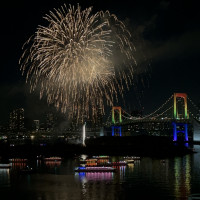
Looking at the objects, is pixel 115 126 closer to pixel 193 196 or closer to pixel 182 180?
pixel 182 180

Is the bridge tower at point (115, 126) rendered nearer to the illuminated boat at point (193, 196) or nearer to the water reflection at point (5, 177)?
the water reflection at point (5, 177)

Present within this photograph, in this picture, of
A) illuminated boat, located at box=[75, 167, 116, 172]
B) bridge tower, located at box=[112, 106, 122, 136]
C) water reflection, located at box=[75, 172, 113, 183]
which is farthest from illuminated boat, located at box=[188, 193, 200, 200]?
bridge tower, located at box=[112, 106, 122, 136]

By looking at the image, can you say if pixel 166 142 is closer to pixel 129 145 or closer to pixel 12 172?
pixel 129 145


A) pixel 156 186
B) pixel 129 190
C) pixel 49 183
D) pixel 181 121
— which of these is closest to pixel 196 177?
pixel 156 186

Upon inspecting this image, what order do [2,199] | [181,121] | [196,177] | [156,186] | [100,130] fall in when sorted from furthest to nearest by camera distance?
[100,130] < [181,121] < [196,177] < [156,186] < [2,199]

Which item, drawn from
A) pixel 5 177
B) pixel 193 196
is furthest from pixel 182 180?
pixel 5 177

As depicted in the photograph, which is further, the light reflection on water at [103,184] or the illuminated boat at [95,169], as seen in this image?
the illuminated boat at [95,169]

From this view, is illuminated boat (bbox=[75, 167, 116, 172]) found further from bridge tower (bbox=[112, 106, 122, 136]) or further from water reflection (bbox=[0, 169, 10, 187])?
bridge tower (bbox=[112, 106, 122, 136])

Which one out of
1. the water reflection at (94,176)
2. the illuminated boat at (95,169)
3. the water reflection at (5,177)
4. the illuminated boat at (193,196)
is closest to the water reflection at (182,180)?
the illuminated boat at (193,196)
